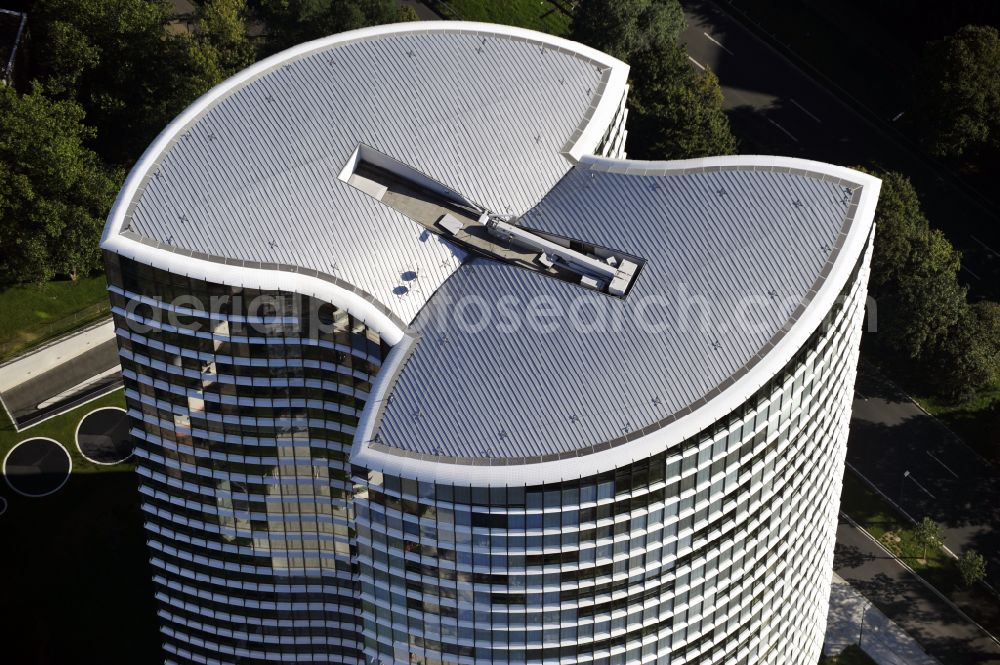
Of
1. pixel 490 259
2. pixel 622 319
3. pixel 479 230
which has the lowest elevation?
pixel 490 259

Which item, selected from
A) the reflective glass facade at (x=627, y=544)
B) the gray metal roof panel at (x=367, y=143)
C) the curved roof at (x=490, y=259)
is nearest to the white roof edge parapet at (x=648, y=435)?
the curved roof at (x=490, y=259)

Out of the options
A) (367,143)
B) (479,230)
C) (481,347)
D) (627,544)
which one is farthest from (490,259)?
(627,544)

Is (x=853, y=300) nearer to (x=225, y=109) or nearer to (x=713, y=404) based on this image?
(x=713, y=404)

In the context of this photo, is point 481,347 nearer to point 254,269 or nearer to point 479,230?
point 479,230

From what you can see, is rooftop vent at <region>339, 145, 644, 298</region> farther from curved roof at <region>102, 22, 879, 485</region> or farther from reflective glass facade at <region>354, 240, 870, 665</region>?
reflective glass facade at <region>354, 240, 870, 665</region>

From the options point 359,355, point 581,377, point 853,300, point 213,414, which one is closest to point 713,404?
point 581,377

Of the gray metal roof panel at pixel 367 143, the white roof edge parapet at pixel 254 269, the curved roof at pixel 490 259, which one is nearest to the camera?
the curved roof at pixel 490 259

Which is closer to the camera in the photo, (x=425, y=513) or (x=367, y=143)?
(x=425, y=513)

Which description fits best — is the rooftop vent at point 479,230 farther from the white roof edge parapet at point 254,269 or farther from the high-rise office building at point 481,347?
the white roof edge parapet at point 254,269
